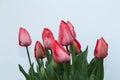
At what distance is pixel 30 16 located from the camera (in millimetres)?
1238

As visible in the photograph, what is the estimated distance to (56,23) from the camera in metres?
→ 1.18

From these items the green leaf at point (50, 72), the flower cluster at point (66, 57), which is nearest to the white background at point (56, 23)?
the flower cluster at point (66, 57)

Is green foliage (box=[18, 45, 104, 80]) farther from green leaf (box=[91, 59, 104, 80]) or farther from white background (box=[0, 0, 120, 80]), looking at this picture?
white background (box=[0, 0, 120, 80])

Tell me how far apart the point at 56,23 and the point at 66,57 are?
40 cm

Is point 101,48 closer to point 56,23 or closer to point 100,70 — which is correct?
point 100,70

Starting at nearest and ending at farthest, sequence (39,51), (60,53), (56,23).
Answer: (60,53) < (39,51) < (56,23)

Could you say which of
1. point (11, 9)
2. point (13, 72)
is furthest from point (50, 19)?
point (13, 72)

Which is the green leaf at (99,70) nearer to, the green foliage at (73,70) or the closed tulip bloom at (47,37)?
the green foliage at (73,70)

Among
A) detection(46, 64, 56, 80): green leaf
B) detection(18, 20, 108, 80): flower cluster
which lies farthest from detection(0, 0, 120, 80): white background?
detection(46, 64, 56, 80): green leaf

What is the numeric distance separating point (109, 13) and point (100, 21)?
5 cm

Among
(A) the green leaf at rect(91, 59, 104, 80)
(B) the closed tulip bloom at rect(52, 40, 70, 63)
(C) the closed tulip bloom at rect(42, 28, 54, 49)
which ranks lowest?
(A) the green leaf at rect(91, 59, 104, 80)

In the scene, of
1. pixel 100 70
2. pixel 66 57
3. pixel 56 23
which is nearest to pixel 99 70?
pixel 100 70

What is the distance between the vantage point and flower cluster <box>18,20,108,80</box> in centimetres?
82

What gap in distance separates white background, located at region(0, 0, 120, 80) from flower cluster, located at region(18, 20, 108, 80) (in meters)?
0.17
